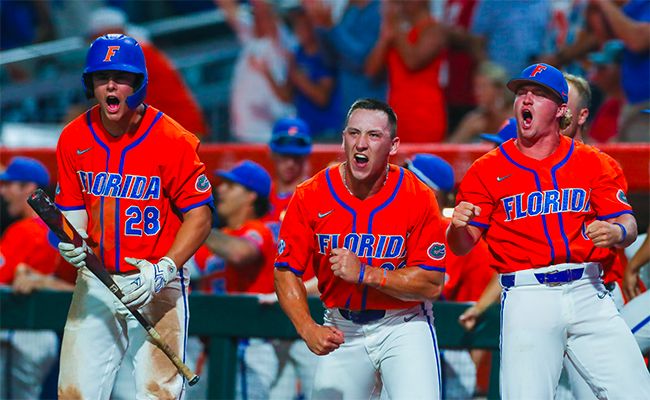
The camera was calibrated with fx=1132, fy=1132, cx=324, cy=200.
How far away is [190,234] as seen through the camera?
5.10m

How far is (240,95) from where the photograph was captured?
395 inches

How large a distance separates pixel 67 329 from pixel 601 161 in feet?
8.31

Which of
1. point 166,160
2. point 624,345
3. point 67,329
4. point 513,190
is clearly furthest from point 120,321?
point 624,345

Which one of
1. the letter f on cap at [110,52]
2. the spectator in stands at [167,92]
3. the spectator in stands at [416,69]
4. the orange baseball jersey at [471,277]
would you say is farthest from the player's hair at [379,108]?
the spectator in stands at [167,92]

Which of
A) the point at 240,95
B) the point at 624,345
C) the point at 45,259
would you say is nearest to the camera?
the point at 624,345

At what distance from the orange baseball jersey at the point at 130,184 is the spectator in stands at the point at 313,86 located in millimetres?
4340

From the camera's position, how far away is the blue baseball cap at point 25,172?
795 cm

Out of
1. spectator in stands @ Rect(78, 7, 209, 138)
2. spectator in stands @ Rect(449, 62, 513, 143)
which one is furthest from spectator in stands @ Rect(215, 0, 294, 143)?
spectator in stands @ Rect(449, 62, 513, 143)

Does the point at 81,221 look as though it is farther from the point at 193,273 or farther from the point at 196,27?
the point at 196,27

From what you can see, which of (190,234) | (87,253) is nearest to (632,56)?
(190,234)

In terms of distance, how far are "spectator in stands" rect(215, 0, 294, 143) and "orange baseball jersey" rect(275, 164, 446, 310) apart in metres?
4.89

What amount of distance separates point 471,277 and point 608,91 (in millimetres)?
2308

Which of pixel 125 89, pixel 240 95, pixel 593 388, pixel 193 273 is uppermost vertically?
pixel 240 95

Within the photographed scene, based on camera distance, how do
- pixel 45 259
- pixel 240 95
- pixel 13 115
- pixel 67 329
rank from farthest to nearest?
pixel 13 115, pixel 240 95, pixel 45 259, pixel 67 329
